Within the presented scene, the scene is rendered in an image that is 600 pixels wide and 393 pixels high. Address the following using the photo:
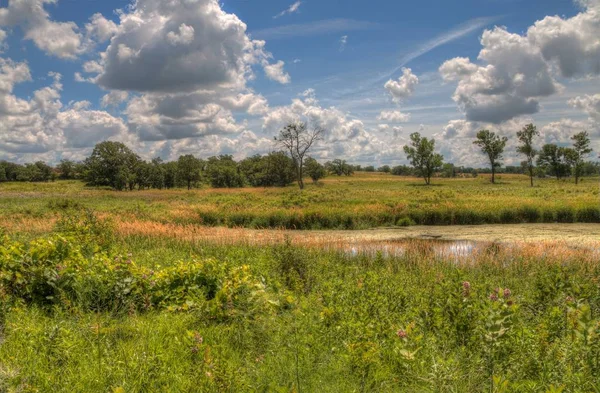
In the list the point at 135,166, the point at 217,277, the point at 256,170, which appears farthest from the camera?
the point at 256,170

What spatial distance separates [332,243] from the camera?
15.0 meters

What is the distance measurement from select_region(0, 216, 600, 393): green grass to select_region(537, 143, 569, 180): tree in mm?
93247

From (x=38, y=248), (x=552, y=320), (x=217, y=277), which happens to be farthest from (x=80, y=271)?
(x=552, y=320)

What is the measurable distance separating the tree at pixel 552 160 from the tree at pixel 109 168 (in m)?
92.2

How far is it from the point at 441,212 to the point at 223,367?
940 inches

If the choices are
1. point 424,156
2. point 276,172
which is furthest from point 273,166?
point 424,156

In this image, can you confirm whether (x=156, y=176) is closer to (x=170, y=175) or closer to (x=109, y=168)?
(x=170, y=175)

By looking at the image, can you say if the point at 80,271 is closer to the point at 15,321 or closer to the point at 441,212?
the point at 15,321

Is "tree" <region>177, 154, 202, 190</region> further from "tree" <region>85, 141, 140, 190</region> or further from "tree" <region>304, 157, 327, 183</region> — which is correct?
"tree" <region>304, 157, 327, 183</region>

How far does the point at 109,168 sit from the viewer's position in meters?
82.9

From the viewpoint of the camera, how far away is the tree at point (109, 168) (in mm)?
80500

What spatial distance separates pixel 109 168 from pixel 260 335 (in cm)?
8845

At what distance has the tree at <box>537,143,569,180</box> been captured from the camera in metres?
85.1

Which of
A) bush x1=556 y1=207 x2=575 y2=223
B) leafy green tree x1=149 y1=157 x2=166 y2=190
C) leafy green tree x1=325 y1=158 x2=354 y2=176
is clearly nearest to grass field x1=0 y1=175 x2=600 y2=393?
bush x1=556 y1=207 x2=575 y2=223
